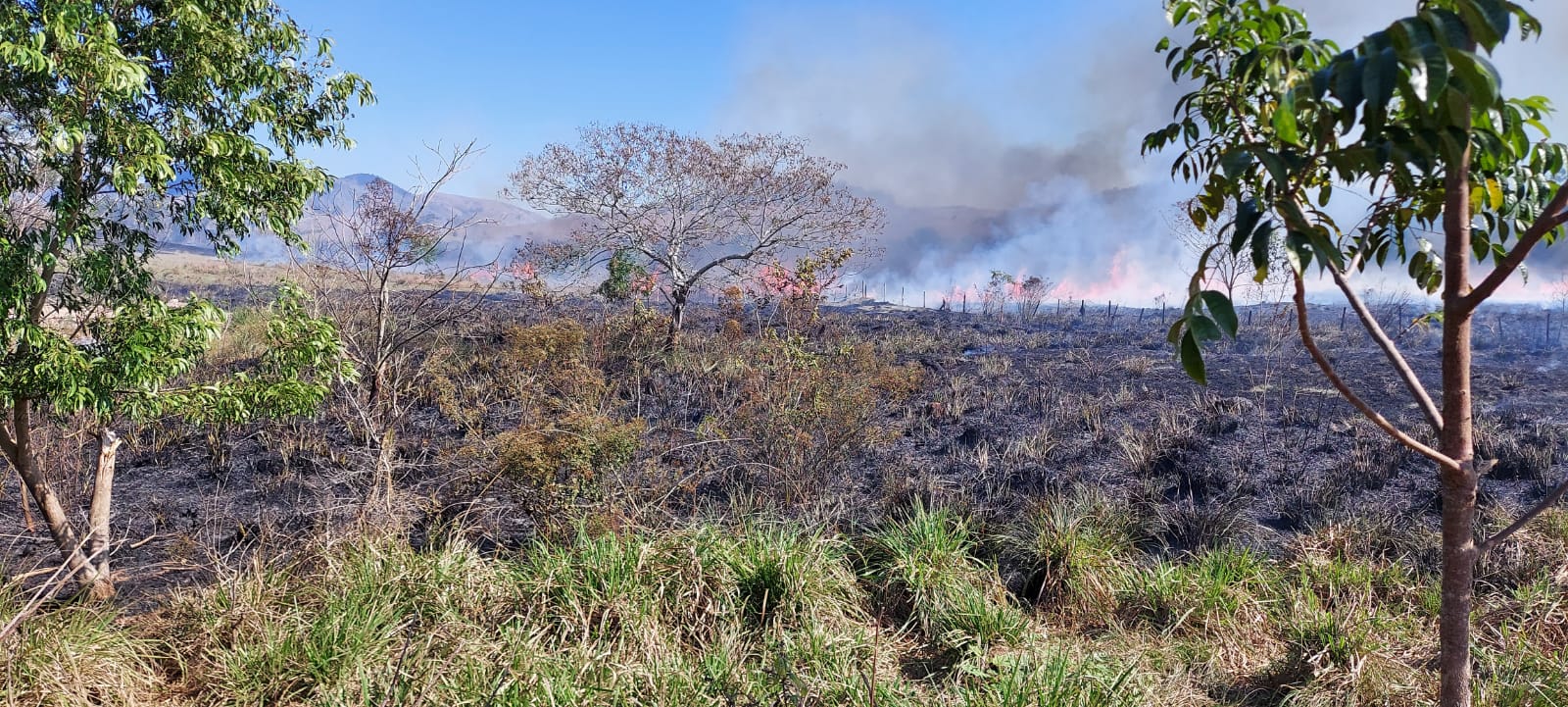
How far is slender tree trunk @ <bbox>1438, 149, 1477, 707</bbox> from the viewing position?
72.3 inches

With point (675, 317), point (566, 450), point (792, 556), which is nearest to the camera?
point (792, 556)

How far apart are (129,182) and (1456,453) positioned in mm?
4606

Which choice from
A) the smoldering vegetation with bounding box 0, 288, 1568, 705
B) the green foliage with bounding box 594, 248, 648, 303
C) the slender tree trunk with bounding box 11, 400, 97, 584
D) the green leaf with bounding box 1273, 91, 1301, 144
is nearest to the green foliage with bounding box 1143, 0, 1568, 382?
the green leaf with bounding box 1273, 91, 1301, 144

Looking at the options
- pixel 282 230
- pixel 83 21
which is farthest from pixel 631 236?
pixel 83 21

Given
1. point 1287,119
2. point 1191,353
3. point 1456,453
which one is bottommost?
point 1456,453

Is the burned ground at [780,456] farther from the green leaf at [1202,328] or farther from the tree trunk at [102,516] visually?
the green leaf at [1202,328]

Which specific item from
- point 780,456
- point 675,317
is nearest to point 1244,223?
point 780,456

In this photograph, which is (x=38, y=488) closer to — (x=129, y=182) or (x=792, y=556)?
(x=129, y=182)

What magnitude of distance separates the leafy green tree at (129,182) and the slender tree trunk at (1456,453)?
14.3 feet

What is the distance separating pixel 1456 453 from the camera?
2.02 m

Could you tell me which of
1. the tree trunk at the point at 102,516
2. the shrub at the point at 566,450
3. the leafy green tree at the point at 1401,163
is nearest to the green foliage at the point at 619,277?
the shrub at the point at 566,450

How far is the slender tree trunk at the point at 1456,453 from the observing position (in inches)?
72.3

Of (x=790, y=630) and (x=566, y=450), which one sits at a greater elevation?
(x=566, y=450)

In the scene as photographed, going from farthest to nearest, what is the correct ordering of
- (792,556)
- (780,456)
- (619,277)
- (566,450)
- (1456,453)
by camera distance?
1. (619,277)
2. (780,456)
3. (566,450)
4. (792,556)
5. (1456,453)
